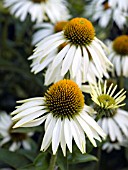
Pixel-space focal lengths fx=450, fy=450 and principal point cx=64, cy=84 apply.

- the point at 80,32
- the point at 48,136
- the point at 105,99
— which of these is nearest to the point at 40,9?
the point at 80,32

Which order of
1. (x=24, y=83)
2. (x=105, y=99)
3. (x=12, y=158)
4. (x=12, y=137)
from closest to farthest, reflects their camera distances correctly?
(x=105, y=99) < (x=12, y=158) < (x=12, y=137) < (x=24, y=83)

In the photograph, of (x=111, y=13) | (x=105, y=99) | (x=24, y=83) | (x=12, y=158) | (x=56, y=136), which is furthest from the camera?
(x=24, y=83)

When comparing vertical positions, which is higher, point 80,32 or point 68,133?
point 80,32

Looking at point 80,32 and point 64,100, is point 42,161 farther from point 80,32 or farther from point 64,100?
point 80,32

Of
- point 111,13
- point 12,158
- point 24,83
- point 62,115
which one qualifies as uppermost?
point 111,13

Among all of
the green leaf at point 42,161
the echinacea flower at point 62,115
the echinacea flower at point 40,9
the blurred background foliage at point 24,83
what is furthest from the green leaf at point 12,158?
the echinacea flower at point 40,9

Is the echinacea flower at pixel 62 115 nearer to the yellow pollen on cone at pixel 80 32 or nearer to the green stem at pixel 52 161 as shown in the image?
the green stem at pixel 52 161

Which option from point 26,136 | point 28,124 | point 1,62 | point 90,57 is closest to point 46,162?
point 28,124

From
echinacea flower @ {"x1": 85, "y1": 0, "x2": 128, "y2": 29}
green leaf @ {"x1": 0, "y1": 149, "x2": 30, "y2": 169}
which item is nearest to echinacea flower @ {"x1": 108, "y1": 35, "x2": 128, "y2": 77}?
echinacea flower @ {"x1": 85, "y1": 0, "x2": 128, "y2": 29}
